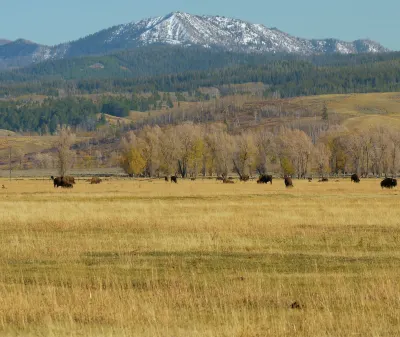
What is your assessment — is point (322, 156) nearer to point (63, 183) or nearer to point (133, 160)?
point (133, 160)

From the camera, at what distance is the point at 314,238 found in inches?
1143

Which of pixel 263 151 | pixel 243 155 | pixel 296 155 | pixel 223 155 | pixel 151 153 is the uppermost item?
pixel 151 153

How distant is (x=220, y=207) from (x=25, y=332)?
33.4m

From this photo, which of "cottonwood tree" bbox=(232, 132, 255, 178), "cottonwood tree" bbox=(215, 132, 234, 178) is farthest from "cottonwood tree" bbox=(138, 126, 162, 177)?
"cottonwood tree" bbox=(232, 132, 255, 178)

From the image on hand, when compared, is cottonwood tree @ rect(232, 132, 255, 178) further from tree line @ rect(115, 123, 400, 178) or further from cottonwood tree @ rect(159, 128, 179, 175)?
cottonwood tree @ rect(159, 128, 179, 175)

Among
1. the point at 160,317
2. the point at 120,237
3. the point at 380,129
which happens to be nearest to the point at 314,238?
the point at 120,237

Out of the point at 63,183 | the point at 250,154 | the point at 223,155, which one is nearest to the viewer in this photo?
the point at 63,183

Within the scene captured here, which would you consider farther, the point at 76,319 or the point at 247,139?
the point at 247,139

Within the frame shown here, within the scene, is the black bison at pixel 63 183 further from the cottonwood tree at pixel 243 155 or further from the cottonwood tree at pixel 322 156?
the cottonwood tree at pixel 322 156

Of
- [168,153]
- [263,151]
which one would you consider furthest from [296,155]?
[168,153]

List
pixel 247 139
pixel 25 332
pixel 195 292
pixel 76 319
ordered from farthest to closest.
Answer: pixel 247 139, pixel 195 292, pixel 76 319, pixel 25 332

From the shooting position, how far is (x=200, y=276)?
2045 centimetres

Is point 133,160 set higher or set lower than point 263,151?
lower

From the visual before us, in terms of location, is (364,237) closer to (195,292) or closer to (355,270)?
(355,270)
